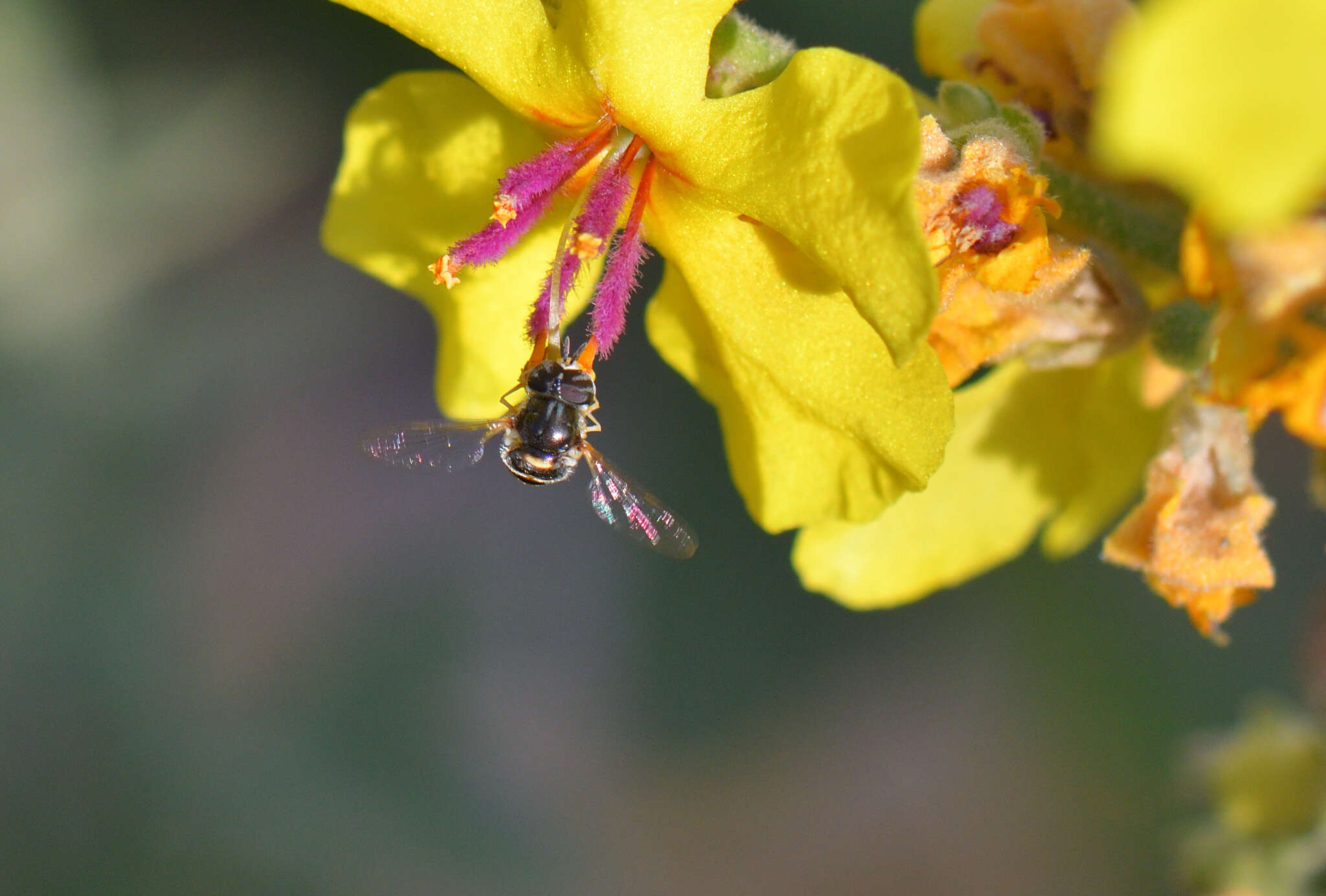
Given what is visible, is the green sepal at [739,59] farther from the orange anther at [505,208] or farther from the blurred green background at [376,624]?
the blurred green background at [376,624]

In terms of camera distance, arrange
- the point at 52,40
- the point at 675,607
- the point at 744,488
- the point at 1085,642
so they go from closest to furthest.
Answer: the point at 744,488 < the point at 52,40 < the point at 1085,642 < the point at 675,607

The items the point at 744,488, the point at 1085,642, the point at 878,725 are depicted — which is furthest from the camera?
the point at 878,725

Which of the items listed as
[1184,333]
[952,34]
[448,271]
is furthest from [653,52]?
[1184,333]

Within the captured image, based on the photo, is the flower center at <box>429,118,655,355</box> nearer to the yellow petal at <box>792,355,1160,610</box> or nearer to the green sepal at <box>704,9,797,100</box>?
the green sepal at <box>704,9,797,100</box>

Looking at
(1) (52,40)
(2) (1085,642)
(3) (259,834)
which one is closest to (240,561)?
(3) (259,834)

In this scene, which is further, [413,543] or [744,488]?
[413,543]

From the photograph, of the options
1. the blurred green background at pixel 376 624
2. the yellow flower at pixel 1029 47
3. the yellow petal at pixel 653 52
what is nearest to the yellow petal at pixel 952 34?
the yellow flower at pixel 1029 47

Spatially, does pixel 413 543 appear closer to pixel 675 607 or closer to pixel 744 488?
pixel 675 607

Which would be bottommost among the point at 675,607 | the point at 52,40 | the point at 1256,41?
the point at 675,607
